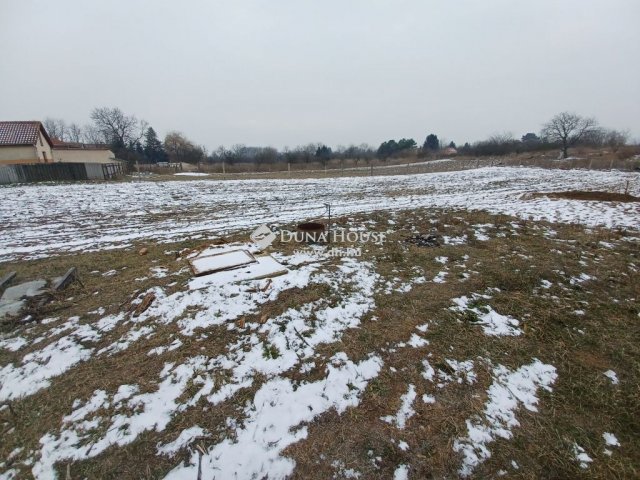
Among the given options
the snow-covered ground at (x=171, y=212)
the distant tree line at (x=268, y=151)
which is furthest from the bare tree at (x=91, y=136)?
the snow-covered ground at (x=171, y=212)

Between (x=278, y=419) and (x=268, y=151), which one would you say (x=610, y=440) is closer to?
(x=278, y=419)

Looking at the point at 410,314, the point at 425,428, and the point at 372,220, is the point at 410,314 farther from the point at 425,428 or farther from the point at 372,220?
the point at 372,220

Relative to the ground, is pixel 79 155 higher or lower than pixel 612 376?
higher

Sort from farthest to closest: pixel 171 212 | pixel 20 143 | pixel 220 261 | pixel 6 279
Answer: pixel 20 143, pixel 171 212, pixel 220 261, pixel 6 279

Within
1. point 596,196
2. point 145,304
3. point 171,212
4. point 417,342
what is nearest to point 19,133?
point 171,212

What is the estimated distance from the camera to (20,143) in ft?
85.0

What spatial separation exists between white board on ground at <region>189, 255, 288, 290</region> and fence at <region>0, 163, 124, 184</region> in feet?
78.3

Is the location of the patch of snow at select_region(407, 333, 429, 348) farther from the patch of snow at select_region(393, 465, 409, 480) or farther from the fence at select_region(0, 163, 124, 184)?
Result: the fence at select_region(0, 163, 124, 184)

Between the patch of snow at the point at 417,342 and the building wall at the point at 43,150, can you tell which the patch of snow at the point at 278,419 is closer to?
the patch of snow at the point at 417,342

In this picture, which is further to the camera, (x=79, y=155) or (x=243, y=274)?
(x=79, y=155)

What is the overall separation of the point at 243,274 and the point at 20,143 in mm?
35742

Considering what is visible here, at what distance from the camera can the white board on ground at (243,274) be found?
4.61 metres

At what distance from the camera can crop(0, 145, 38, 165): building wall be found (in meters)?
25.9

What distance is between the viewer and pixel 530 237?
22.5 ft
